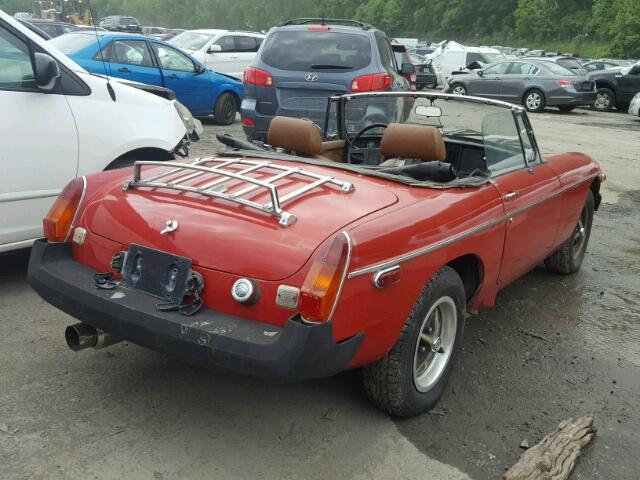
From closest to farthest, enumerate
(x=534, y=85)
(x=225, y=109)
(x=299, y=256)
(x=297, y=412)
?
(x=299, y=256) < (x=297, y=412) < (x=225, y=109) < (x=534, y=85)

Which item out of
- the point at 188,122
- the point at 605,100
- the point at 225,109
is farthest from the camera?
the point at 605,100

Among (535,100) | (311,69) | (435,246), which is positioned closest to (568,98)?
(535,100)

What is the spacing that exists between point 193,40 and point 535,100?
9878mm

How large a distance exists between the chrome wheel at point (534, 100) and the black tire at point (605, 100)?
105 inches

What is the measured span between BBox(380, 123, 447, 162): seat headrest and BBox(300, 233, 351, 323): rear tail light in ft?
4.23

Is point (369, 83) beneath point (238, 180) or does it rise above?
beneath

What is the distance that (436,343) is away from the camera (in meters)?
3.23

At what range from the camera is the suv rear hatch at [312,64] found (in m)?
7.79

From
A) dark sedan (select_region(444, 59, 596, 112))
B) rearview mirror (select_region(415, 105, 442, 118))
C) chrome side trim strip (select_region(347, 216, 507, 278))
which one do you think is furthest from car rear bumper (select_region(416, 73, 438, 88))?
chrome side trim strip (select_region(347, 216, 507, 278))

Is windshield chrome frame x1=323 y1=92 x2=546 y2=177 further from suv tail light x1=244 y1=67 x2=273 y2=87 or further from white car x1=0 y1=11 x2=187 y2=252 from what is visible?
suv tail light x1=244 y1=67 x2=273 y2=87

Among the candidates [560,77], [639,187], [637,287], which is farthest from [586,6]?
[637,287]

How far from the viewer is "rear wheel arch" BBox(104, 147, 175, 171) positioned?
15.9ft

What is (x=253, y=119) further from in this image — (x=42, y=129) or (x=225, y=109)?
(x=225, y=109)

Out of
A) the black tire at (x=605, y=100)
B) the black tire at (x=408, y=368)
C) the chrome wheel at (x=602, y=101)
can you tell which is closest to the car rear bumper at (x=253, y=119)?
the black tire at (x=408, y=368)
